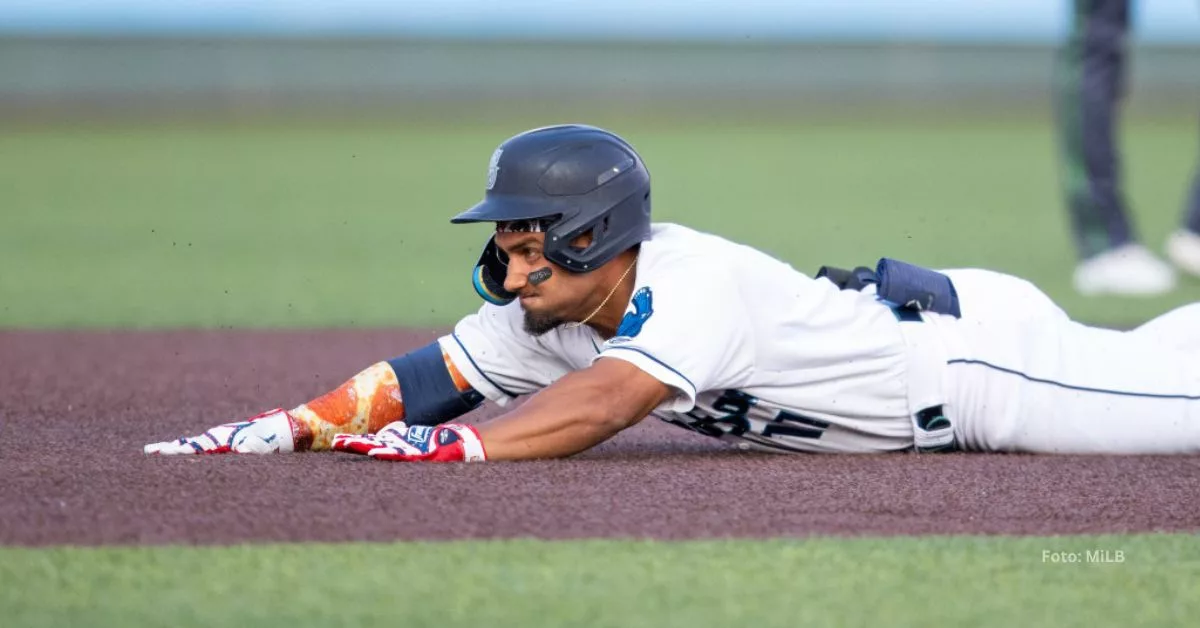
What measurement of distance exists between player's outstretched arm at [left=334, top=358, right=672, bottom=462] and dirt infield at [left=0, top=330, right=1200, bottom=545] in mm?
61

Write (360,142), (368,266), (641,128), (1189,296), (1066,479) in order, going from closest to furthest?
(1066,479), (1189,296), (368,266), (360,142), (641,128)

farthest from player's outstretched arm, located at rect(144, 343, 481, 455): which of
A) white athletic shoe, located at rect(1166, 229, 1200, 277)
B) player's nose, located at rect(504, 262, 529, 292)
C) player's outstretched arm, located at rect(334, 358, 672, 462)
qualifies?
white athletic shoe, located at rect(1166, 229, 1200, 277)

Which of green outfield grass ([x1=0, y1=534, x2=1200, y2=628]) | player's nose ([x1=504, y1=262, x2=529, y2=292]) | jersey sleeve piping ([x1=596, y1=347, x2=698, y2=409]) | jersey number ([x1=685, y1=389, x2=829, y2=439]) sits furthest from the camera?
jersey number ([x1=685, y1=389, x2=829, y2=439])

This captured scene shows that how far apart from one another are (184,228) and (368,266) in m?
3.04

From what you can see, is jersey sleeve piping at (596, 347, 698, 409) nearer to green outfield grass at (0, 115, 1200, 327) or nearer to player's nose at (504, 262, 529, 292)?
player's nose at (504, 262, 529, 292)

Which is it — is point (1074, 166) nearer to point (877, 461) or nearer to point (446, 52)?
point (877, 461)

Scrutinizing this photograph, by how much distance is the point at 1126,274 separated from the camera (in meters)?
10.5

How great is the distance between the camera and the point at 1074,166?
34.8 ft

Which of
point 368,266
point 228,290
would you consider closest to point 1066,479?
point 228,290

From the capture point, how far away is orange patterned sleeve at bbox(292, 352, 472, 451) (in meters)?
5.09

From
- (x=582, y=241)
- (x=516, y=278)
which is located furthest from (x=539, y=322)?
(x=582, y=241)

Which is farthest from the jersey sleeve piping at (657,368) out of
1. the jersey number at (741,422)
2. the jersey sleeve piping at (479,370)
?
the jersey sleeve piping at (479,370)

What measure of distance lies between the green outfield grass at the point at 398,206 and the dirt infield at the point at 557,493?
13.7 feet

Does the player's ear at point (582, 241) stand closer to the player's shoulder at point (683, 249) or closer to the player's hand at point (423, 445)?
the player's shoulder at point (683, 249)
